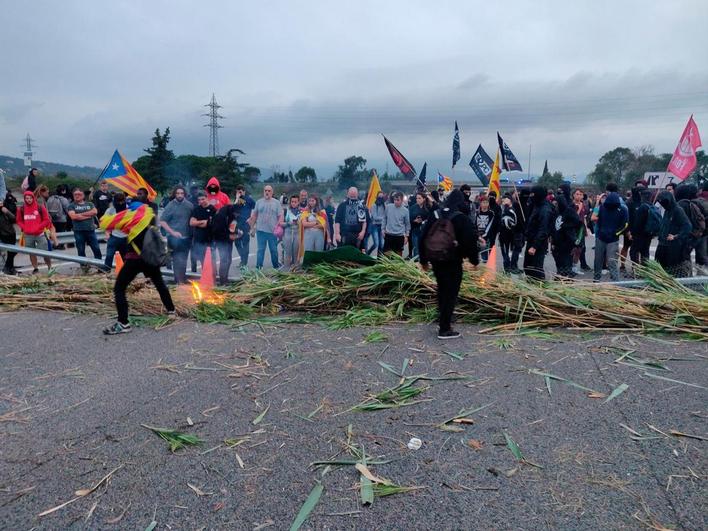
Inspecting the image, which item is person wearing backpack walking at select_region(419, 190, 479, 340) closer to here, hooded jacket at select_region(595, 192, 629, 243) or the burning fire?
the burning fire

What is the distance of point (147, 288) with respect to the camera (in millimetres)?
7754

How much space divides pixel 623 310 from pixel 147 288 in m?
6.78

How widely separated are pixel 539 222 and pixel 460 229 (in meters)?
3.30

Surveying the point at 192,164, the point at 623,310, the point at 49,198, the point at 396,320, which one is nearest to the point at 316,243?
the point at 396,320

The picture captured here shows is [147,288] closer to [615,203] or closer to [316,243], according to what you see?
[316,243]

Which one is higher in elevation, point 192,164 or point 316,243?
point 192,164

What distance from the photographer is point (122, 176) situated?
1013 cm

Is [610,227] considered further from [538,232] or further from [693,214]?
[538,232]

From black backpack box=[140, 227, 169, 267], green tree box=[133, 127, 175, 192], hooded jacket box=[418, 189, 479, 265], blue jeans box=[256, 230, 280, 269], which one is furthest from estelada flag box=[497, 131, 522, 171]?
green tree box=[133, 127, 175, 192]

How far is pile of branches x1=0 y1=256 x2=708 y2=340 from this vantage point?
19.4 feet

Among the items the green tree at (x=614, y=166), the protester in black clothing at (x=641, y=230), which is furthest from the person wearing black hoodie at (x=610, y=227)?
the green tree at (x=614, y=166)

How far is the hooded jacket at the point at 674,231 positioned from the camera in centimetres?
784

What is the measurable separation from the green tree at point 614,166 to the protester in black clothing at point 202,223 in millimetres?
47908

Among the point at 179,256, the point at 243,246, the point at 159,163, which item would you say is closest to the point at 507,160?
the point at 243,246
